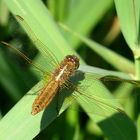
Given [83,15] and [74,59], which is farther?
[83,15]

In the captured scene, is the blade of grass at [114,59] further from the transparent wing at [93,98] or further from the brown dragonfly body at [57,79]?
the transparent wing at [93,98]

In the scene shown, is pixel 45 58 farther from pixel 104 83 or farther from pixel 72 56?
pixel 104 83

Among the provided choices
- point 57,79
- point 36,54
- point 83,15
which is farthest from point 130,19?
point 83,15

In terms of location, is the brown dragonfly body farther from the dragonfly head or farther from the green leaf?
the green leaf

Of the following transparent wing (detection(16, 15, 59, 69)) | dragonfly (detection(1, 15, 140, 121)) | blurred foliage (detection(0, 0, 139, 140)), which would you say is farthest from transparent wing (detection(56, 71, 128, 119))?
blurred foliage (detection(0, 0, 139, 140))

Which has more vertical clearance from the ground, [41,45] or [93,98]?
[41,45]

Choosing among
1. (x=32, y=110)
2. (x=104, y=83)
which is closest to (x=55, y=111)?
(x=32, y=110)

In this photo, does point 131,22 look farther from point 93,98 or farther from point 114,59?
point 114,59

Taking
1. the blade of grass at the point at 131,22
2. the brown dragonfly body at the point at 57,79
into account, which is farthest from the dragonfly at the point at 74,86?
the blade of grass at the point at 131,22
